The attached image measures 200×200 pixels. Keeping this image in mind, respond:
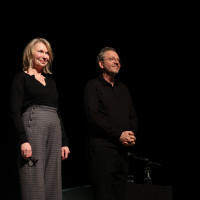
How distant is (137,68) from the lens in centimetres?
439

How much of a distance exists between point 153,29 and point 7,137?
7.42 ft

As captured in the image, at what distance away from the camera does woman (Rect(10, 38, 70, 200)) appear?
2029mm

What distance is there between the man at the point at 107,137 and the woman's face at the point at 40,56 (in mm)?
379

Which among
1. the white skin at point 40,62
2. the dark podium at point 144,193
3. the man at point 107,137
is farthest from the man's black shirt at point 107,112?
the dark podium at point 144,193

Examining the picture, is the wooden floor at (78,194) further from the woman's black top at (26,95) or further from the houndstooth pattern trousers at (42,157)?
the woman's black top at (26,95)

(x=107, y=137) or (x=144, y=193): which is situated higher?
(x=107, y=137)

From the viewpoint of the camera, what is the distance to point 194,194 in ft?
13.0

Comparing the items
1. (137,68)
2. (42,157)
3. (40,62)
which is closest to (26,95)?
(40,62)

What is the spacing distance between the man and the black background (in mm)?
1612

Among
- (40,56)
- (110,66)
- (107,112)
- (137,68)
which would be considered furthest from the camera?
(137,68)

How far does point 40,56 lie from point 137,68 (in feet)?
7.34

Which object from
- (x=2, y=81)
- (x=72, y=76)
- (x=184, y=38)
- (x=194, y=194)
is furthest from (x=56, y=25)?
(x=194, y=194)

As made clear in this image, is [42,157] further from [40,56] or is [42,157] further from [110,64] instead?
[110,64]

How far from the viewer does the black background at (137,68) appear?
4.08 meters
